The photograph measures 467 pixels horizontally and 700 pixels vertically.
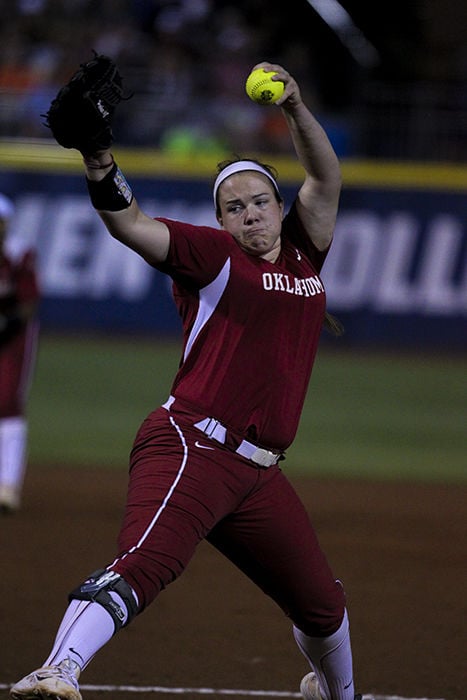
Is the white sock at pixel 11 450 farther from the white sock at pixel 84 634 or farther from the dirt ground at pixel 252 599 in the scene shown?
the white sock at pixel 84 634

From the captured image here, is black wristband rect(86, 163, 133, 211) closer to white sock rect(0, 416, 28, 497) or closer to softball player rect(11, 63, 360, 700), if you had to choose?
softball player rect(11, 63, 360, 700)

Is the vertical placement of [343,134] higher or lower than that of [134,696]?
higher

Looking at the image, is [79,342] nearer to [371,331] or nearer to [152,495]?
[371,331]

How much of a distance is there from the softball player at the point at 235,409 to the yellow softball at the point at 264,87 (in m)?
0.04

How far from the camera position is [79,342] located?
17047 mm

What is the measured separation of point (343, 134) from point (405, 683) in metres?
13.0

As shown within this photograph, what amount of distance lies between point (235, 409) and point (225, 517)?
37 cm

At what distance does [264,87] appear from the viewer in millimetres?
4156

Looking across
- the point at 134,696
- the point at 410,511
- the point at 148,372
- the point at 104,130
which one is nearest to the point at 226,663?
the point at 134,696

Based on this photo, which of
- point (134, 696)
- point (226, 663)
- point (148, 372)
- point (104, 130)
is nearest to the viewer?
point (104, 130)

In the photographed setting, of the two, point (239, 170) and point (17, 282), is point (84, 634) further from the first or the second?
point (17, 282)

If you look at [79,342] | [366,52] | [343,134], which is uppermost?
[366,52]

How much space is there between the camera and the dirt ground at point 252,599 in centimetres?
516

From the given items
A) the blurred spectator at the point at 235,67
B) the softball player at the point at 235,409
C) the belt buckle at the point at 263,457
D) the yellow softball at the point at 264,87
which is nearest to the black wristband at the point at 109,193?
the softball player at the point at 235,409
